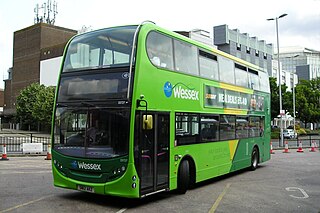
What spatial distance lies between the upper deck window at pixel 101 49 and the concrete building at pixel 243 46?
58.2 m

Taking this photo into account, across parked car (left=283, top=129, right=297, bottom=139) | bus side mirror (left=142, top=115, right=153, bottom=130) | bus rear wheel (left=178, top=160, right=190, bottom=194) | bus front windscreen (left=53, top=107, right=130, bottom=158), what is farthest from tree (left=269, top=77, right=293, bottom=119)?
bus front windscreen (left=53, top=107, right=130, bottom=158)

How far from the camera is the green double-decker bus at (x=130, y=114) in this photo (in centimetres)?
796

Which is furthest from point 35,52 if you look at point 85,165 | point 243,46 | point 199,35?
point 85,165

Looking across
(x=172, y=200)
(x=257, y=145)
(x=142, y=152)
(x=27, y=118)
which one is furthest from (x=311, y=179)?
(x=27, y=118)

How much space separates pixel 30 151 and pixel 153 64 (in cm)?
1685

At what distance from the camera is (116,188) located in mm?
7883

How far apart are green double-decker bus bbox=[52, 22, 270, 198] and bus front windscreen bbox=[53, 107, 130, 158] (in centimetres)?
2

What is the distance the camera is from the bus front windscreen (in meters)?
7.93

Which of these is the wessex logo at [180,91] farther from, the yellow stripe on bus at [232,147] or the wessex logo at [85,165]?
the yellow stripe on bus at [232,147]

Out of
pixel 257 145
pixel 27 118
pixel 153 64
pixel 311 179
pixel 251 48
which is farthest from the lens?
pixel 251 48

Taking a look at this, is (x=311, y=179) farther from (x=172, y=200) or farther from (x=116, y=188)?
(x=116, y=188)

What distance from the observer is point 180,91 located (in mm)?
9625

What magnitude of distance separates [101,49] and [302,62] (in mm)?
126764

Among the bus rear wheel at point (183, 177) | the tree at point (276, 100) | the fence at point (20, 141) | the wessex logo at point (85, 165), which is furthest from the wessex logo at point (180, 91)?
the tree at point (276, 100)
